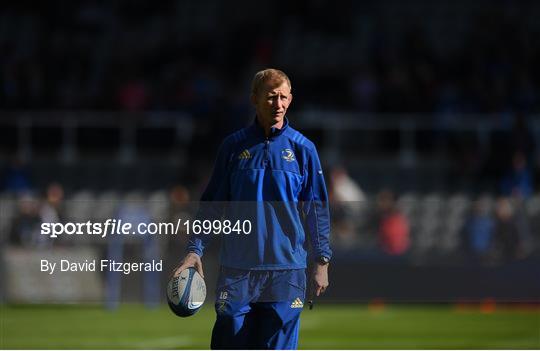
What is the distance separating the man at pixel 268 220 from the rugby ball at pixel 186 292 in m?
0.06

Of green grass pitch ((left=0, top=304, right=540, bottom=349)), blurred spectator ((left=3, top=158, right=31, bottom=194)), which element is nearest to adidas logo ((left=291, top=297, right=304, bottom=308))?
green grass pitch ((left=0, top=304, right=540, bottom=349))

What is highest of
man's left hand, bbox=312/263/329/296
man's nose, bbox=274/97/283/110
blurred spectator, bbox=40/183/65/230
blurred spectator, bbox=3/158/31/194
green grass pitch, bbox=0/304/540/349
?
man's nose, bbox=274/97/283/110

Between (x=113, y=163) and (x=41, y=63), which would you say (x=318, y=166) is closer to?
(x=113, y=163)

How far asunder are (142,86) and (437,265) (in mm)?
13613

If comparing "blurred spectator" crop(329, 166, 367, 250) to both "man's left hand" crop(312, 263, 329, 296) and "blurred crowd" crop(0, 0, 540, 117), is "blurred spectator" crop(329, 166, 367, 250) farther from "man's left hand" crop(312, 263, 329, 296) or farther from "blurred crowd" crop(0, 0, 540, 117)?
"blurred crowd" crop(0, 0, 540, 117)

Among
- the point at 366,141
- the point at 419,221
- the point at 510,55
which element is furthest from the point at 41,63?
the point at 419,221

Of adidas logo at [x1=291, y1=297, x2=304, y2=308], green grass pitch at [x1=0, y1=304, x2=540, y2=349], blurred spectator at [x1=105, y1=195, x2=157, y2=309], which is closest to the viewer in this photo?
adidas logo at [x1=291, y1=297, x2=304, y2=308]

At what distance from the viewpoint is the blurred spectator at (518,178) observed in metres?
23.3

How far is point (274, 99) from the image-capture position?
8.42 m

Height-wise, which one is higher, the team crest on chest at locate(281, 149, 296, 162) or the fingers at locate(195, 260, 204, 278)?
the team crest on chest at locate(281, 149, 296, 162)

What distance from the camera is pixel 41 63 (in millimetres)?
27172

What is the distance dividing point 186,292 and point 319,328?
29.3ft

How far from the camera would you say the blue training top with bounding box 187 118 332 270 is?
848cm

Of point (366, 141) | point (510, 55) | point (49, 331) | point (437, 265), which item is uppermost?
point (510, 55)
